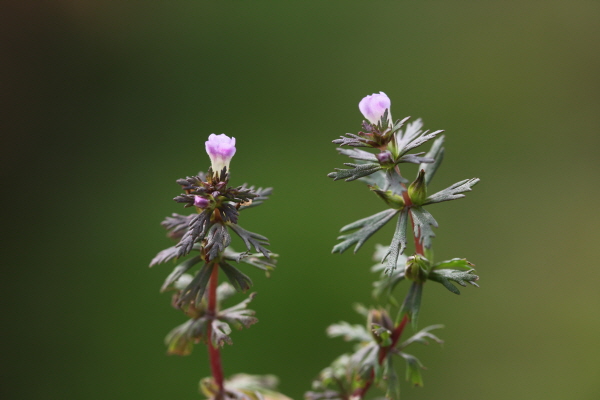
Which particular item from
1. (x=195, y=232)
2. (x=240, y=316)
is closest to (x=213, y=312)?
(x=240, y=316)

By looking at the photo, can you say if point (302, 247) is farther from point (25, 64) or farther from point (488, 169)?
point (25, 64)

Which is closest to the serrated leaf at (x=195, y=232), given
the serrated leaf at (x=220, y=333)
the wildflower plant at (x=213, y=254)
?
the wildflower plant at (x=213, y=254)

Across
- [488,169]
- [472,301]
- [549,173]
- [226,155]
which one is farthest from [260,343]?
[226,155]

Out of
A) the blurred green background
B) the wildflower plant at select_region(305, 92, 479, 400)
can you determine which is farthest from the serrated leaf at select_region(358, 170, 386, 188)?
the blurred green background

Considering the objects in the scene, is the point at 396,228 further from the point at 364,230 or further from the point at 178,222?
the point at 178,222

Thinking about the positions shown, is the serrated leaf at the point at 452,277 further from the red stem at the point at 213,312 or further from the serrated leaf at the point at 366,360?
the red stem at the point at 213,312

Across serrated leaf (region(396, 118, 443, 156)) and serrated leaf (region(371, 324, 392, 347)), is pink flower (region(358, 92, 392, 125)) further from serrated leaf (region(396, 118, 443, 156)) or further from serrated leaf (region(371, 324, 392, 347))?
serrated leaf (region(371, 324, 392, 347))
